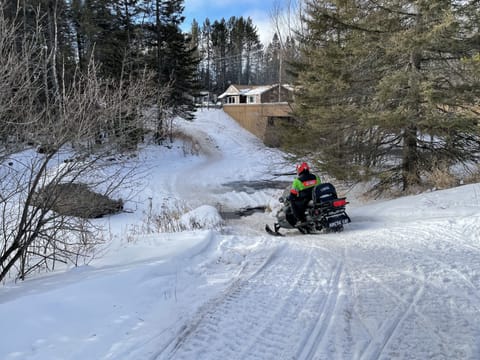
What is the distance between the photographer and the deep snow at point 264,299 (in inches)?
127

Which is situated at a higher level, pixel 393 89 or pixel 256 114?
pixel 256 114

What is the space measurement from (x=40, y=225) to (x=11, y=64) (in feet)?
7.77

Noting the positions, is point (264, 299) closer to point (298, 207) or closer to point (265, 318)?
point (265, 318)

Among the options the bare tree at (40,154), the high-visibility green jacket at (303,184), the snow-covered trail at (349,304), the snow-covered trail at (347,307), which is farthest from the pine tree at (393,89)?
the bare tree at (40,154)

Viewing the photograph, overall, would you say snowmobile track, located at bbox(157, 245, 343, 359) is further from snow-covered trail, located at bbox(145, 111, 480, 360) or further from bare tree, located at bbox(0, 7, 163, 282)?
bare tree, located at bbox(0, 7, 163, 282)

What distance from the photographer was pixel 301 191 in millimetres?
8469

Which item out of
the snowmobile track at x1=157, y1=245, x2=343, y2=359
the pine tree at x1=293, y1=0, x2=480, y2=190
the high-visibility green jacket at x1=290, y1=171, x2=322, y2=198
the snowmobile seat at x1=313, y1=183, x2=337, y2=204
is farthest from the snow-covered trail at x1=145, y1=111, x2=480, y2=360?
the pine tree at x1=293, y1=0, x2=480, y2=190

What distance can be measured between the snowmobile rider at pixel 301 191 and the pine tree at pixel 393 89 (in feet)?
12.5

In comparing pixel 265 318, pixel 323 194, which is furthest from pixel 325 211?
pixel 265 318

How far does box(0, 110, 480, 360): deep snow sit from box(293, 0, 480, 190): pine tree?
4.18 metres

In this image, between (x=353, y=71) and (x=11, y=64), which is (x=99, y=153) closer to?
(x=11, y=64)

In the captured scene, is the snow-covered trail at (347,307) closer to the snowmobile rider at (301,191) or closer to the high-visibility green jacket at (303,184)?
the snowmobile rider at (301,191)

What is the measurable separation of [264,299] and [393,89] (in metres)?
8.72

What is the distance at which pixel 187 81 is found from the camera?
28.5 metres
